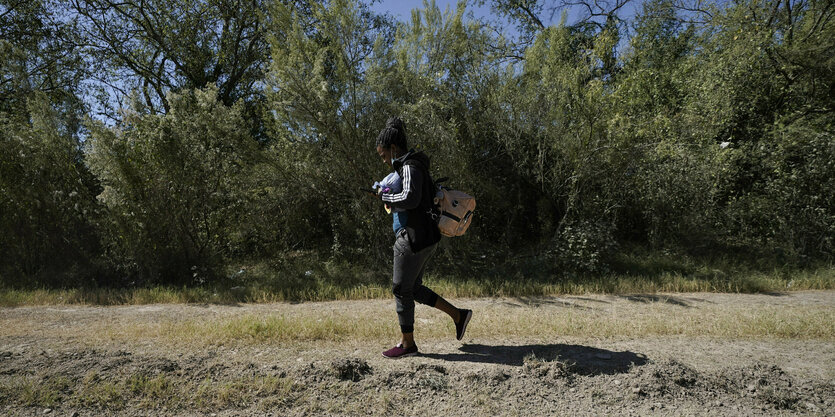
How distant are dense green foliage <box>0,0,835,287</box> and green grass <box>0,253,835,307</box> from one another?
0.18m

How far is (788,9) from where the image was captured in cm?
1152

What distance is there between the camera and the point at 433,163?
844 cm

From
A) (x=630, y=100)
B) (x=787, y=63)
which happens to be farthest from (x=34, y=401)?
(x=787, y=63)

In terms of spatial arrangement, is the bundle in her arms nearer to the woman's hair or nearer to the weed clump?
the woman's hair

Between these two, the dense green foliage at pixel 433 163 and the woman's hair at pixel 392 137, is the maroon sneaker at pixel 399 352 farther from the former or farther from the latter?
the dense green foliage at pixel 433 163

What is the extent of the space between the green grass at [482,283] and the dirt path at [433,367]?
1624mm

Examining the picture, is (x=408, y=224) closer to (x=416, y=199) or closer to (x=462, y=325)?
(x=416, y=199)

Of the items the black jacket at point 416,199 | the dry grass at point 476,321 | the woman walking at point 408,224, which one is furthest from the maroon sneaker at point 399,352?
the black jacket at point 416,199

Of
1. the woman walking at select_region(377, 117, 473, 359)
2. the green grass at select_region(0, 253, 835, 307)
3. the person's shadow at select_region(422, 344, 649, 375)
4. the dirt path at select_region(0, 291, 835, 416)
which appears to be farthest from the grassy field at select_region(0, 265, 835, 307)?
the woman walking at select_region(377, 117, 473, 359)

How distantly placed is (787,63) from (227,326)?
12527 millimetres

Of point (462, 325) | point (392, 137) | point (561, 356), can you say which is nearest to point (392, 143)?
point (392, 137)

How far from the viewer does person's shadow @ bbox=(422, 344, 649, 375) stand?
12.6 ft

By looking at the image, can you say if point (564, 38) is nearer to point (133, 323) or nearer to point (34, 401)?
point (133, 323)

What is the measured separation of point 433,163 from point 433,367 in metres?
5.07
